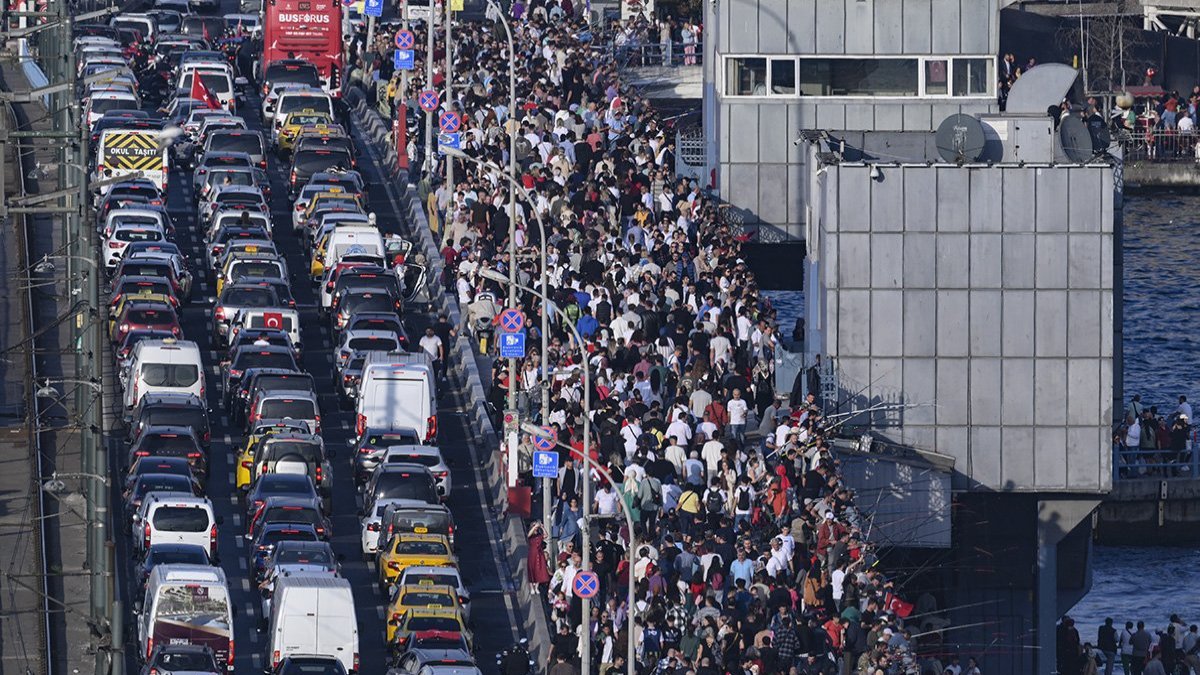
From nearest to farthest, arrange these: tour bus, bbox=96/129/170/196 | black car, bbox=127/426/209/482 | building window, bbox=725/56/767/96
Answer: black car, bbox=127/426/209/482 → tour bus, bbox=96/129/170/196 → building window, bbox=725/56/767/96

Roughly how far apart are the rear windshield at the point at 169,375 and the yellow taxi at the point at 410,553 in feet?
27.7

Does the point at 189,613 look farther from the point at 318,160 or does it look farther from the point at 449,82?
the point at 318,160

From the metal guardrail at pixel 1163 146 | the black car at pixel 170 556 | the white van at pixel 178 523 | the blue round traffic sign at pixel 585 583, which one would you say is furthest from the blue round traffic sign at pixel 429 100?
the metal guardrail at pixel 1163 146

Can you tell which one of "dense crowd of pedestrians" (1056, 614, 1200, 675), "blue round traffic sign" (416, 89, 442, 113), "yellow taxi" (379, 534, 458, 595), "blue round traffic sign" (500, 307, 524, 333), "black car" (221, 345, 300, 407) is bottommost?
"dense crowd of pedestrians" (1056, 614, 1200, 675)

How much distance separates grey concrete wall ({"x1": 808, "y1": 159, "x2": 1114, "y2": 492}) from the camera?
6275cm

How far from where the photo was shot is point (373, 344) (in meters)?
67.2

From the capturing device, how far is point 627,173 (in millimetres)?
74250

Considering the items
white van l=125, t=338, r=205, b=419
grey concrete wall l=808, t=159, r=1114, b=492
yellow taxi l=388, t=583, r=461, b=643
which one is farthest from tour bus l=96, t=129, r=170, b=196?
yellow taxi l=388, t=583, r=461, b=643

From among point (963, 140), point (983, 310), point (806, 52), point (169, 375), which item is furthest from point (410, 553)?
point (806, 52)

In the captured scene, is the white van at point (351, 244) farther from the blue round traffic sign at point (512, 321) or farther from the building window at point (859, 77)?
the building window at point (859, 77)

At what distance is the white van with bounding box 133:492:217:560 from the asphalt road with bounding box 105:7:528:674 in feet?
3.68

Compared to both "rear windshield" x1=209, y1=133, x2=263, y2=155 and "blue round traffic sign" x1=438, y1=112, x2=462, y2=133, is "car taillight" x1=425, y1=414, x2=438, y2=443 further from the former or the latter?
"rear windshield" x1=209, y1=133, x2=263, y2=155

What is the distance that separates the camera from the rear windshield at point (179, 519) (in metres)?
56.2

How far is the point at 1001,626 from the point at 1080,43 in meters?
60.1
